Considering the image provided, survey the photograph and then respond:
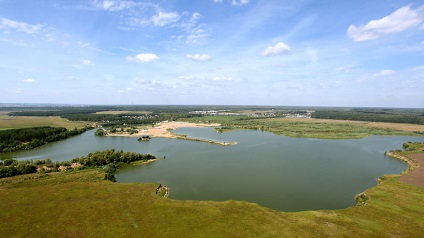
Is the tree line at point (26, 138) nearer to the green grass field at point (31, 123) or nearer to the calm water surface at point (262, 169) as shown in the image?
the calm water surface at point (262, 169)

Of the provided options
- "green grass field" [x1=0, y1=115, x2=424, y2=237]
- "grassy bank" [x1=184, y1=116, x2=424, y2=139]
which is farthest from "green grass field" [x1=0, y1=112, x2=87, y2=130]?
"green grass field" [x1=0, y1=115, x2=424, y2=237]

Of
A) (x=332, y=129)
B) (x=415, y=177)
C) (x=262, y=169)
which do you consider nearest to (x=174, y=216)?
(x=262, y=169)

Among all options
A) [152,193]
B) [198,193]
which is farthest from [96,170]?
[198,193]

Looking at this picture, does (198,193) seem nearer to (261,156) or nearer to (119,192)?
(119,192)

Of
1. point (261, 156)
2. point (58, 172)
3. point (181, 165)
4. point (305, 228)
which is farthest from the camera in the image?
point (261, 156)

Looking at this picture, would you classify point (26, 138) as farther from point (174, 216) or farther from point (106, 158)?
point (174, 216)

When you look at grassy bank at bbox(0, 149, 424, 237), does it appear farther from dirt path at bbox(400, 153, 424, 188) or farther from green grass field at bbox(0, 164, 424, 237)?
dirt path at bbox(400, 153, 424, 188)

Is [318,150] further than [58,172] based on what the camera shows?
Yes

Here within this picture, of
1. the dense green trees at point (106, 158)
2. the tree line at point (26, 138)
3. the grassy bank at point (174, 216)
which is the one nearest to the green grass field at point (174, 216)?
the grassy bank at point (174, 216)

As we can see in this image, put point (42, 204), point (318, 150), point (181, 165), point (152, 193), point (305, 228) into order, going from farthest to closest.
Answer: point (318, 150), point (181, 165), point (152, 193), point (42, 204), point (305, 228)
